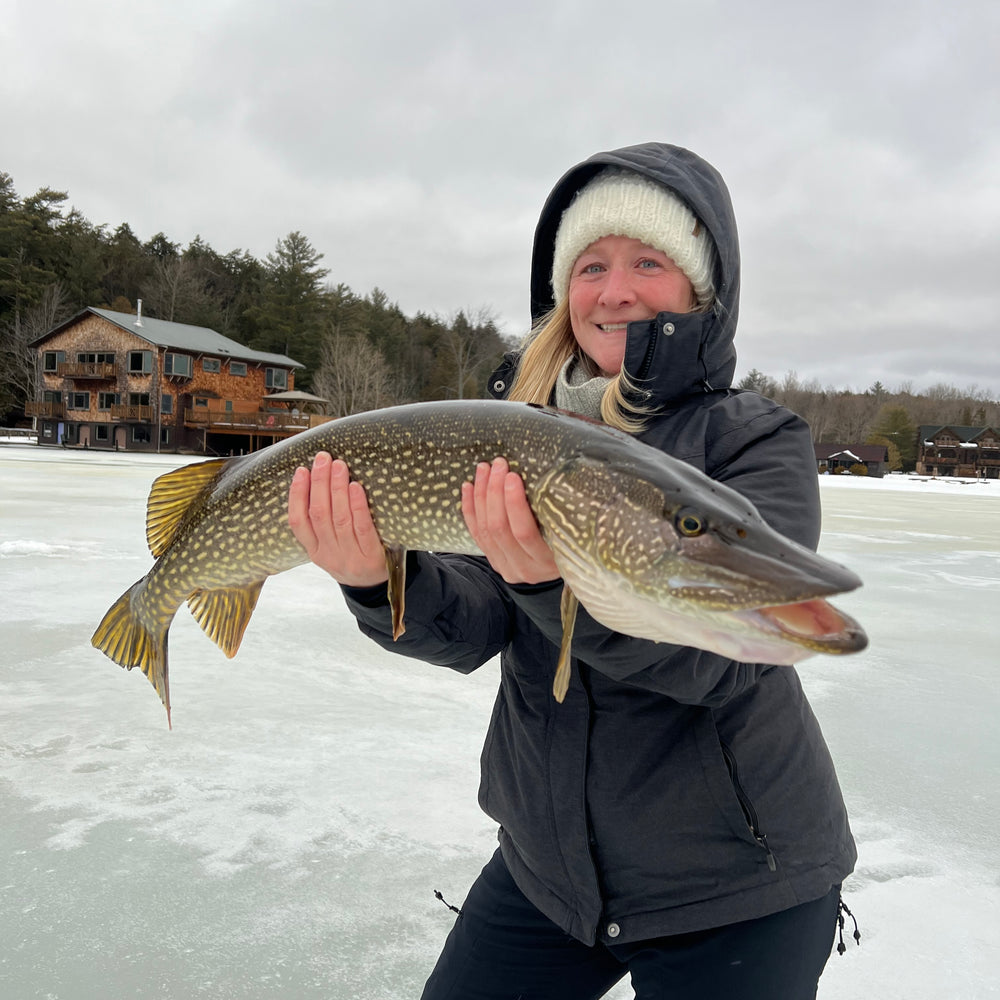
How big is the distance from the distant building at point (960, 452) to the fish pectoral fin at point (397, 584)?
2905 inches

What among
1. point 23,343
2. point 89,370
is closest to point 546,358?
point 89,370

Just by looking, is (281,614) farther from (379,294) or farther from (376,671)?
(379,294)

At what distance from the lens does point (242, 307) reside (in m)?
55.2

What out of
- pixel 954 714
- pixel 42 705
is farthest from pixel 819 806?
pixel 42 705

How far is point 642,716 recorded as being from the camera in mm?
1584

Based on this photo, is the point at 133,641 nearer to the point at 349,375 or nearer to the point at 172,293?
the point at 349,375

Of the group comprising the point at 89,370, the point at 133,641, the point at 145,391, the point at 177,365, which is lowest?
the point at 133,641

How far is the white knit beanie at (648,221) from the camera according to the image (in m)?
1.98

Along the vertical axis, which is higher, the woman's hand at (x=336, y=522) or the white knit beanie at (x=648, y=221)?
the white knit beanie at (x=648, y=221)

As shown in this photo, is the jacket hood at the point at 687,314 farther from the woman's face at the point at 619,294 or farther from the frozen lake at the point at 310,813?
Result: the frozen lake at the point at 310,813

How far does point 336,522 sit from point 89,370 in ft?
133

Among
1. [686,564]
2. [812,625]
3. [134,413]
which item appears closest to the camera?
[812,625]

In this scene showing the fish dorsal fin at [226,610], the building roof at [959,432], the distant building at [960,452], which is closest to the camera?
the fish dorsal fin at [226,610]

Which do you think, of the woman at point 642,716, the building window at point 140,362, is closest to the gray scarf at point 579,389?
the woman at point 642,716
